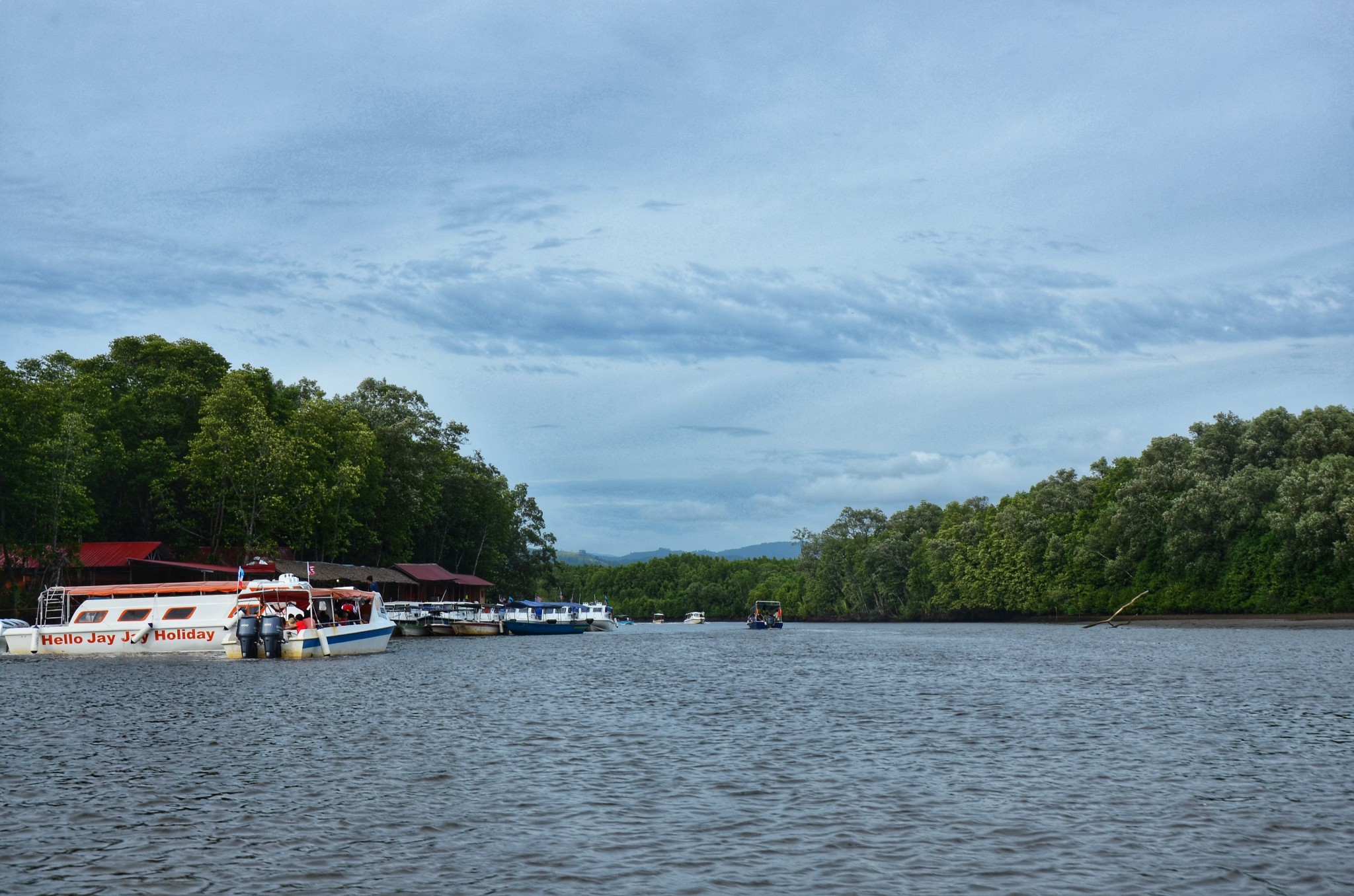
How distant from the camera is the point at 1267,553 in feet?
374

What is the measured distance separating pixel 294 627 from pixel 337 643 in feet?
8.21

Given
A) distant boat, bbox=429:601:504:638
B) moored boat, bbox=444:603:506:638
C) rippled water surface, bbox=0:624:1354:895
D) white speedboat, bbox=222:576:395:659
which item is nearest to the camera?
rippled water surface, bbox=0:624:1354:895

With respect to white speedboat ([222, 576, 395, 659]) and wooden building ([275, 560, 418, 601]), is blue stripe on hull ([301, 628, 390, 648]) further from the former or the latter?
wooden building ([275, 560, 418, 601])

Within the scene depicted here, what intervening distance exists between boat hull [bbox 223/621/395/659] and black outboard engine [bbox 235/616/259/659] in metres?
0.27

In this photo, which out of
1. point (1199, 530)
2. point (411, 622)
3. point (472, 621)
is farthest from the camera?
point (1199, 530)

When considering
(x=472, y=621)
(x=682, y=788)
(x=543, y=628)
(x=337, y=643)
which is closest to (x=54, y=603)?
(x=337, y=643)

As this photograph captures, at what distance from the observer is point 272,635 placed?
6134cm

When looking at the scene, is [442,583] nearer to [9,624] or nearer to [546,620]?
[546,620]

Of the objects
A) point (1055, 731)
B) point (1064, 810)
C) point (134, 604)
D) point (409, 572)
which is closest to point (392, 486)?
point (409, 572)

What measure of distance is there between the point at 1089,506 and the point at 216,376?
106 m

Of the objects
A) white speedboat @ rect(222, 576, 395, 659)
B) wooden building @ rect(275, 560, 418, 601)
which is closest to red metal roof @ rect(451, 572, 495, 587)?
wooden building @ rect(275, 560, 418, 601)

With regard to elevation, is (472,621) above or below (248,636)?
below

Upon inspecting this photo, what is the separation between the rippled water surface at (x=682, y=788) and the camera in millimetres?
14477

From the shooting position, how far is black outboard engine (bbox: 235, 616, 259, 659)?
60.8m
